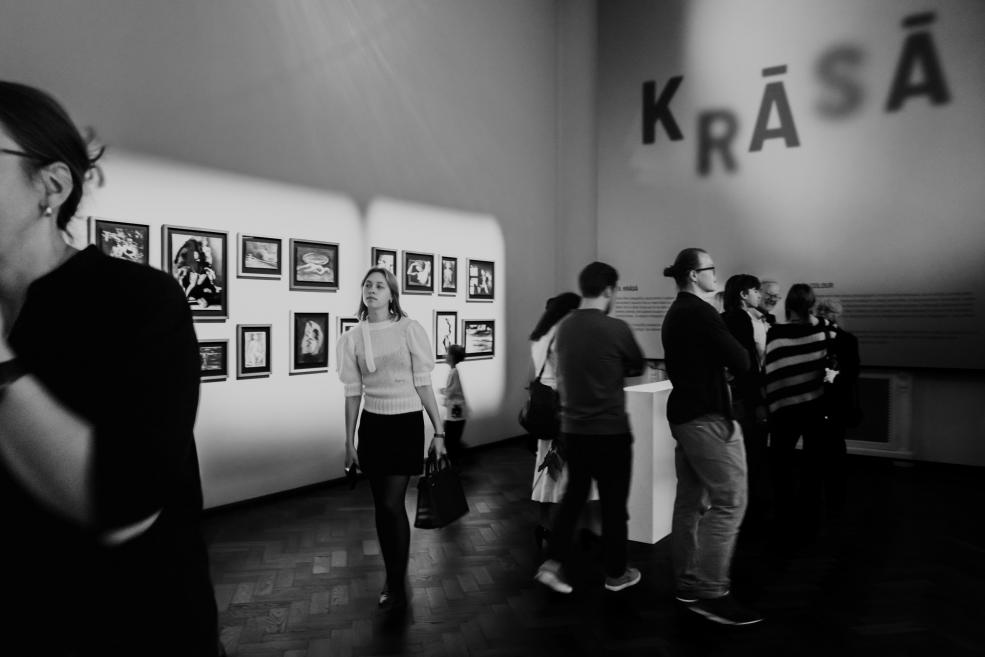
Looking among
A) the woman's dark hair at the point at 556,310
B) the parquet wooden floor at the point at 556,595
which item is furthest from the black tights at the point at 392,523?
the woman's dark hair at the point at 556,310

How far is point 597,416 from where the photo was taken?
3.54 m

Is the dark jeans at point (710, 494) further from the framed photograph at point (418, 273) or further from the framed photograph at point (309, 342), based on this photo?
the framed photograph at point (418, 273)

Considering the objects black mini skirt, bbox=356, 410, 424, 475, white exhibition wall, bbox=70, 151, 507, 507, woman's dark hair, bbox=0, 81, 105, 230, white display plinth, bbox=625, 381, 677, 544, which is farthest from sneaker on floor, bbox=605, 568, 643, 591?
woman's dark hair, bbox=0, 81, 105, 230

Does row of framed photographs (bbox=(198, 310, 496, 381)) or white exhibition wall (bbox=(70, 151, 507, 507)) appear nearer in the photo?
white exhibition wall (bbox=(70, 151, 507, 507))

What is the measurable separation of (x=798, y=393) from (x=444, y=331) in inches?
152

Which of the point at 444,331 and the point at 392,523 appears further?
the point at 444,331

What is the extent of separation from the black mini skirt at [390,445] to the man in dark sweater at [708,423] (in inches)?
52.0

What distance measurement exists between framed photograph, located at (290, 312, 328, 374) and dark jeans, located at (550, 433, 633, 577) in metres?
2.97

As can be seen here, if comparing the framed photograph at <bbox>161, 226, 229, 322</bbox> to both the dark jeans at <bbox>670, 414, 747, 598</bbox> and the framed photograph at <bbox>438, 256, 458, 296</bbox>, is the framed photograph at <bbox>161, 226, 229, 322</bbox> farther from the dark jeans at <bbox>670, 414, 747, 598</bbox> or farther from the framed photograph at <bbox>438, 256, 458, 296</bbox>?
the dark jeans at <bbox>670, 414, 747, 598</bbox>

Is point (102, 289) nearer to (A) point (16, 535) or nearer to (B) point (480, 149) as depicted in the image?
(A) point (16, 535)

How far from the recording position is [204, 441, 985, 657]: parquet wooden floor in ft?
10.3

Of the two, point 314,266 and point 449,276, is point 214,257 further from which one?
point 449,276

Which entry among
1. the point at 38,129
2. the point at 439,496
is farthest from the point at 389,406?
the point at 38,129

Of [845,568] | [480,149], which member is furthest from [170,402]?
[480,149]
